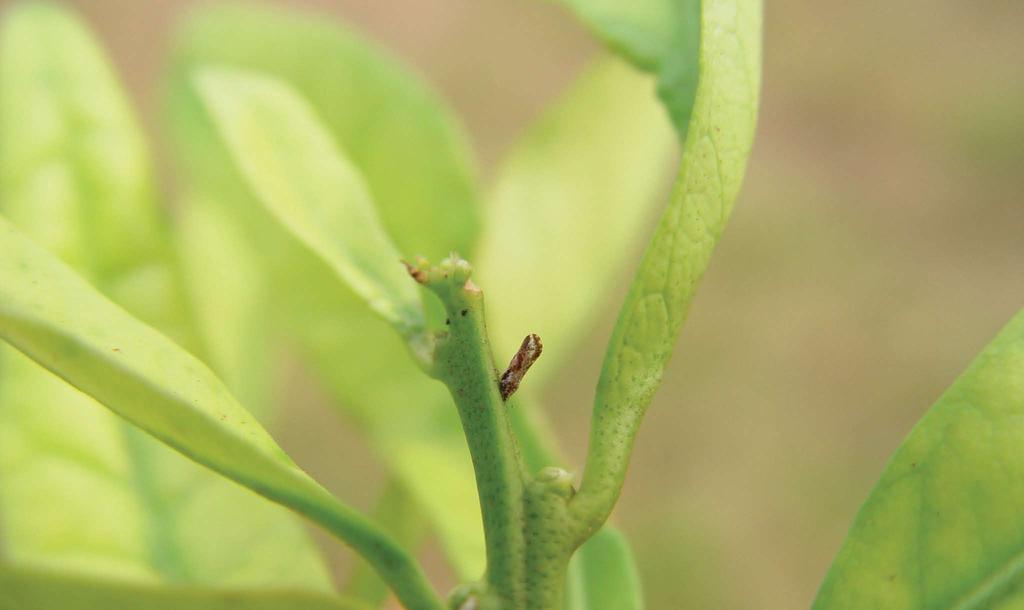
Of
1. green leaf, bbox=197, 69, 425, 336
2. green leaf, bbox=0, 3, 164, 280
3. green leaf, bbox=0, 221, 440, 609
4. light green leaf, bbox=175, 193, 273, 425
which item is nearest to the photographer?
green leaf, bbox=0, 221, 440, 609

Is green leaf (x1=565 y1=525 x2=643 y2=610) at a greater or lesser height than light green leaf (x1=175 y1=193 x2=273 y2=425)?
greater

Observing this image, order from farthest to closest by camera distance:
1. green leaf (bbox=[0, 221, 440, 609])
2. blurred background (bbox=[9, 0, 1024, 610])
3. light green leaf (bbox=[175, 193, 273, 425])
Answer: blurred background (bbox=[9, 0, 1024, 610])
light green leaf (bbox=[175, 193, 273, 425])
green leaf (bbox=[0, 221, 440, 609])

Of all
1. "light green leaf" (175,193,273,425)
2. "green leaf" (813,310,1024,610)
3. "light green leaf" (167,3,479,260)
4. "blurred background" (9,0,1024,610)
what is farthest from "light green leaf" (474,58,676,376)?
"blurred background" (9,0,1024,610)

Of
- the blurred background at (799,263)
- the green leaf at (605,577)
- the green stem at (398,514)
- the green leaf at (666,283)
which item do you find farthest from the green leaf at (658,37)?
the blurred background at (799,263)

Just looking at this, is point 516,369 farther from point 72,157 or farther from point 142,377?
point 72,157

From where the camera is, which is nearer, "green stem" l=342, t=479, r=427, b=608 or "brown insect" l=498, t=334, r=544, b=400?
"brown insect" l=498, t=334, r=544, b=400

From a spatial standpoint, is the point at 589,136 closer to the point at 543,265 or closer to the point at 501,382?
the point at 543,265

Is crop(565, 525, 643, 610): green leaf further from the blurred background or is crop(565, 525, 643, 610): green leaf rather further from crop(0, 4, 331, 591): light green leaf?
the blurred background

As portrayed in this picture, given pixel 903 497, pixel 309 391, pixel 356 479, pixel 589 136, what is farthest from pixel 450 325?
pixel 309 391
